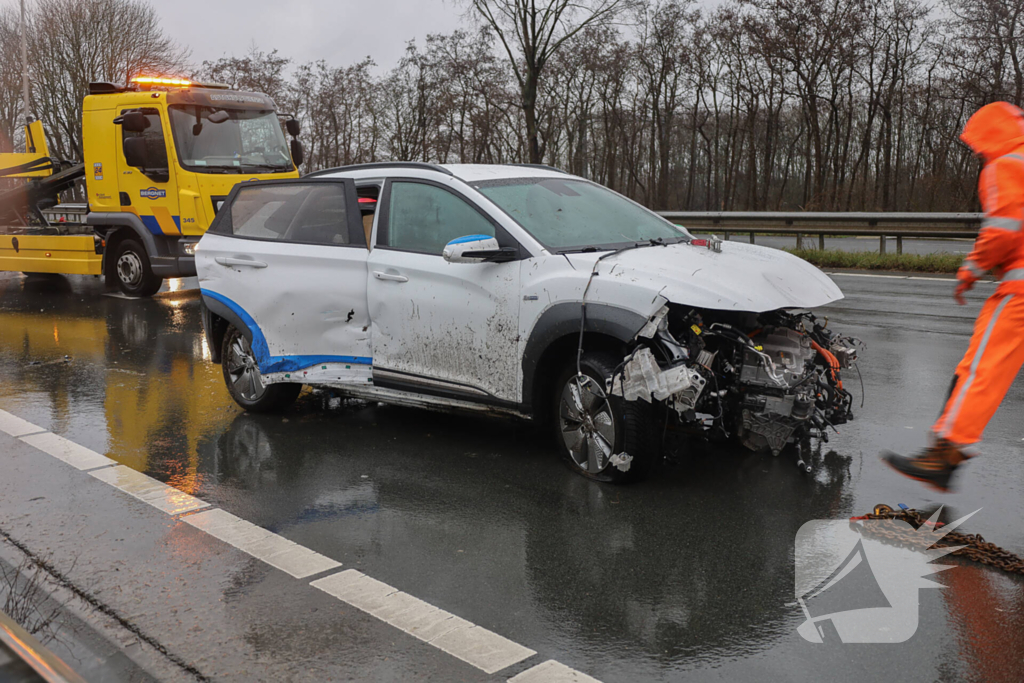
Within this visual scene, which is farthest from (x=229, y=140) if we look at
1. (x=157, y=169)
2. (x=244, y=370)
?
(x=244, y=370)

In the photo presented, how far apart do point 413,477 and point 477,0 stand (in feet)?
83.8

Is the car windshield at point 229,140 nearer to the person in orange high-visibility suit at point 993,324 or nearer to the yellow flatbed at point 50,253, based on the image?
the yellow flatbed at point 50,253

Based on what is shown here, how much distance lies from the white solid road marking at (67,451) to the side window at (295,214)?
1.93m

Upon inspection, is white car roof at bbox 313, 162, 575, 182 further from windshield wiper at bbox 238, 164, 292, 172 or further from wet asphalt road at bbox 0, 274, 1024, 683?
windshield wiper at bbox 238, 164, 292, 172

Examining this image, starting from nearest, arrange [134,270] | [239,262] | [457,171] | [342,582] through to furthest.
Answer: [342,582]
[457,171]
[239,262]
[134,270]

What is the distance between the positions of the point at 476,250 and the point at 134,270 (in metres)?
11.2

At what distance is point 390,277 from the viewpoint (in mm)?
6051

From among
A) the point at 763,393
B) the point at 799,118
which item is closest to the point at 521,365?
the point at 763,393

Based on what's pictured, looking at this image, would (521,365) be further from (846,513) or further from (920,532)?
(920,532)

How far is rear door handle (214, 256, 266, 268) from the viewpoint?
22.2 feet

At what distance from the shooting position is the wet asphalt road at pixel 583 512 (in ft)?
11.1

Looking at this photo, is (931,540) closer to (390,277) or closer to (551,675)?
(551,675)

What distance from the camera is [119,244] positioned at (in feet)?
49.5

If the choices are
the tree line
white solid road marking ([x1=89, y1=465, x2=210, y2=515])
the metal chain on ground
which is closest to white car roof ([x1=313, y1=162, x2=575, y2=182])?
white solid road marking ([x1=89, y1=465, x2=210, y2=515])
